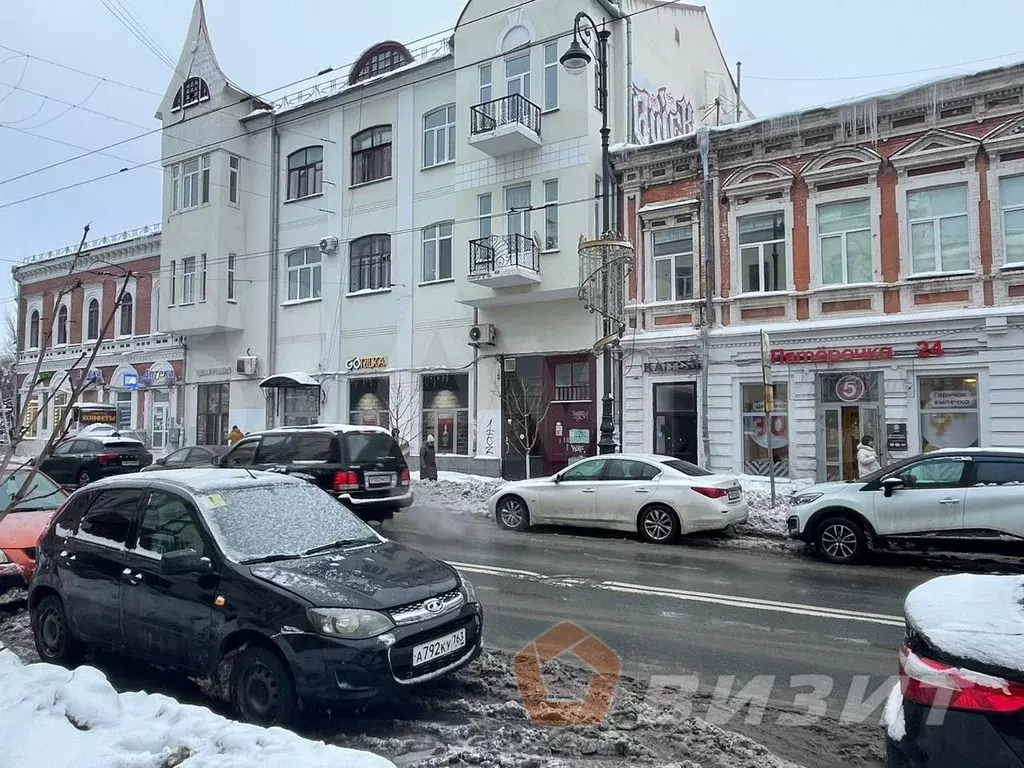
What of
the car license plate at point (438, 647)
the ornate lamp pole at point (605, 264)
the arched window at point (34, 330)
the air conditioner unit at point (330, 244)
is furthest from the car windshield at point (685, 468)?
the arched window at point (34, 330)

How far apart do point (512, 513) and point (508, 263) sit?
858 cm

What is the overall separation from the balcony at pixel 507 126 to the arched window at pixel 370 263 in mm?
5248

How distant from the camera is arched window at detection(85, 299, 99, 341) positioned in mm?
35844

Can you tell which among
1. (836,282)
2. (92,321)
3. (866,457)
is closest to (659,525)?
(866,457)

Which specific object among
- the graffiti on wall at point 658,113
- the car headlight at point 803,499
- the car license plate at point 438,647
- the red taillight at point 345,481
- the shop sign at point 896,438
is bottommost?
the car license plate at point 438,647

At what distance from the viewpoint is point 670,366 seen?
19203 millimetres

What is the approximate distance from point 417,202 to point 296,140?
21.5 ft

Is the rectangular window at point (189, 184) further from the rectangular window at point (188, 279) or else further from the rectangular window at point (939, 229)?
the rectangular window at point (939, 229)

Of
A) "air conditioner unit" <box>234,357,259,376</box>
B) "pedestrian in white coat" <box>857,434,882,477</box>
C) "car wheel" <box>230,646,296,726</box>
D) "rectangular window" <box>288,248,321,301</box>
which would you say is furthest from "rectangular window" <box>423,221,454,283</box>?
"car wheel" <box>230,646,296,726</box>

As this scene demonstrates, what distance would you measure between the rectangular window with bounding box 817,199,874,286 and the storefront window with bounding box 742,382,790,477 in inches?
110

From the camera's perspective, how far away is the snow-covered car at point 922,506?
33.1 feet

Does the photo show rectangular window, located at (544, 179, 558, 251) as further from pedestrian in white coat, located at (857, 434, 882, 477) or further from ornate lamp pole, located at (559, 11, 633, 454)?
pedestrian in white coat, located at (857, 434, 882, 477)

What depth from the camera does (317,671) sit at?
460 cm

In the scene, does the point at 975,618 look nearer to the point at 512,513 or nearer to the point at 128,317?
the point at 512,513
